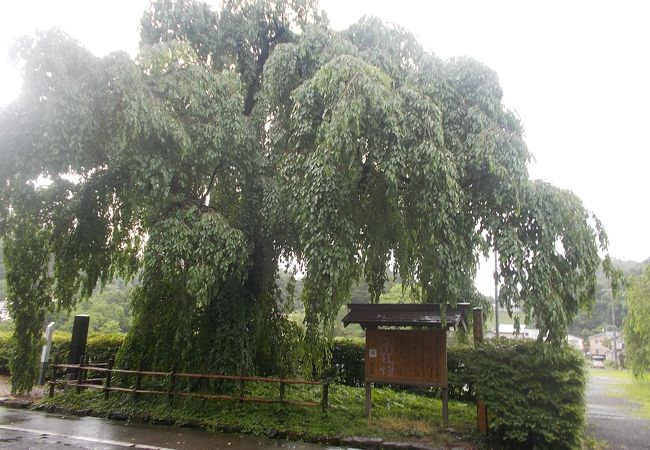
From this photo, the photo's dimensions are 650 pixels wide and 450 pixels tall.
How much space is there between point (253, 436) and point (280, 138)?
242 inches

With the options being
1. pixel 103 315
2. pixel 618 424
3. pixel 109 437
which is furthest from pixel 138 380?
pixel 103 315

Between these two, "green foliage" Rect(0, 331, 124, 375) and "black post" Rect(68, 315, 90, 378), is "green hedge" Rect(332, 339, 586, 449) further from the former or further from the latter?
"green foliage" Rect(0, 331, 124, 375)

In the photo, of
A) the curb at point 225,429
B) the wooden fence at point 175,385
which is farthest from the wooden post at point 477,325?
the wooden fence at point 175,385

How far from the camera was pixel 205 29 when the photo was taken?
36.9 feet

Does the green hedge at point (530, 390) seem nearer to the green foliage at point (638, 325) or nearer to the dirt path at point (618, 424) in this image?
the dirt path at point (618, 424)

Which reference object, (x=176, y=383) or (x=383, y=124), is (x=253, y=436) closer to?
(x=176, y=383)

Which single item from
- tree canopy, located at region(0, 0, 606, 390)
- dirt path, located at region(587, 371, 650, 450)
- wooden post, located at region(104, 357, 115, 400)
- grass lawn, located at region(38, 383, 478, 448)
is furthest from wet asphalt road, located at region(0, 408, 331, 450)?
dirt path, located at region(587, 371, 650, 450)

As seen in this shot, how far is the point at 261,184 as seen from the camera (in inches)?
384

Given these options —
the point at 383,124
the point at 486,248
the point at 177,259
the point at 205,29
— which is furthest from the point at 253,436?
the point at 205,29

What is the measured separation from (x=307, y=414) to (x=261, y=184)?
193 inches

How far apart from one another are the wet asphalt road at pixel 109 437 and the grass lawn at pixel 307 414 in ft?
1.06

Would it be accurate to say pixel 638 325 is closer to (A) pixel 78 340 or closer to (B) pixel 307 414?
(B) pixel 307 414

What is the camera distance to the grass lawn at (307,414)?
821 cm

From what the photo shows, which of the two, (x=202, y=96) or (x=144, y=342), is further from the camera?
(x=144, y=342)
